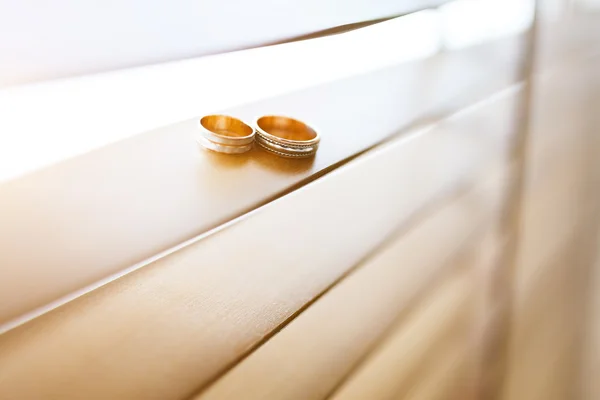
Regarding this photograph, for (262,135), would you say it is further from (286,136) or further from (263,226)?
→ (263,226)

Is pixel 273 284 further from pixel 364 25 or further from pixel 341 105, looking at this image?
pixel 364 25

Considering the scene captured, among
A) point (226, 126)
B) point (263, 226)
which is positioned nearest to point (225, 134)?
point (226, 126)

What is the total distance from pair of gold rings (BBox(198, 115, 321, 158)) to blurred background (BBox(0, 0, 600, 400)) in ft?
0.07

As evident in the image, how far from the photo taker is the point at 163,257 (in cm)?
61

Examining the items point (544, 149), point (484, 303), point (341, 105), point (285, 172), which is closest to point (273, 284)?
point (285, 172)

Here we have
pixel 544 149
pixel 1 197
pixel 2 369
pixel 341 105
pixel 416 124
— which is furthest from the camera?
pixel 544 149

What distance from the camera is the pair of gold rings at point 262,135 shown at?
0.79m

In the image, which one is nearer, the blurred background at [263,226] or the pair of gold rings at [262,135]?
the blurred background at [263,226]

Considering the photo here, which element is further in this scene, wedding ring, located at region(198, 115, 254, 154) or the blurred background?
wedding ring, located at region(198, 115, 254, 154)

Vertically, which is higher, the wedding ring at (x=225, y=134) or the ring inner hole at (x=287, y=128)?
the wedding ring at (x=225, y=134)

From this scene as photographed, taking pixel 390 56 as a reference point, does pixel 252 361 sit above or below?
below

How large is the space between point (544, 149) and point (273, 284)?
1338mm

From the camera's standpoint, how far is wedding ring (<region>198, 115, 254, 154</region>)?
0.78 metres

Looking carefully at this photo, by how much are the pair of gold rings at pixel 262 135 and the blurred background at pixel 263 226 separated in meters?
0.02
